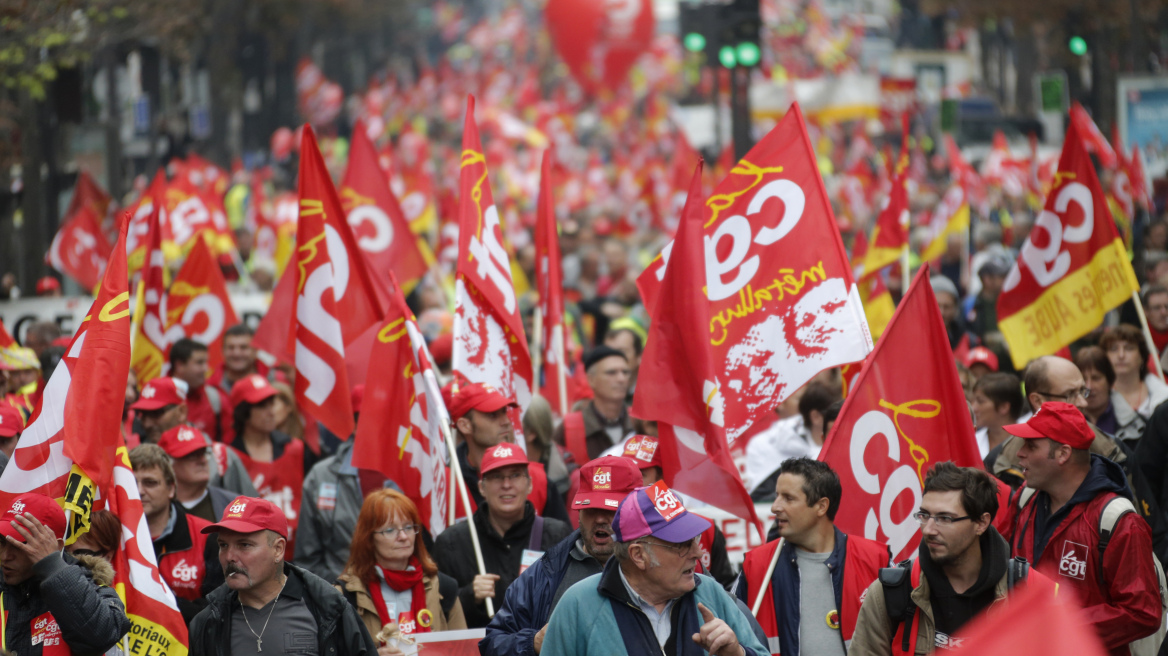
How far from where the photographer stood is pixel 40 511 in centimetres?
490

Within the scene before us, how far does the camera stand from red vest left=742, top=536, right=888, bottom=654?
5191 mm

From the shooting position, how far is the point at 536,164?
3653 cm

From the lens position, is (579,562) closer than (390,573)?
Yes

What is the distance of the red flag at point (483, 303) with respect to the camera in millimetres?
7695

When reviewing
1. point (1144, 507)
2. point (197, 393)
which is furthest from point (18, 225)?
point (1144, 507)

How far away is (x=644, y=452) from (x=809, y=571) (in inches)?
50.8

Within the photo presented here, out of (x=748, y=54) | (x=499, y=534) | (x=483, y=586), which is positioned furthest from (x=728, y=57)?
(x=483, y=586)

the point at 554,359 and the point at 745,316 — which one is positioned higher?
the point at 745,316

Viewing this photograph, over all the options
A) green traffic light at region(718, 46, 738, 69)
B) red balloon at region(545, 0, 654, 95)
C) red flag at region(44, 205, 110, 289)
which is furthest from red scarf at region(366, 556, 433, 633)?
red balloon at region(545, 0, 654, 95)

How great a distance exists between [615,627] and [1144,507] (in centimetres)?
302

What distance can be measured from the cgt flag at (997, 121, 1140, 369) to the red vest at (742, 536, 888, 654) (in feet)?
11.1

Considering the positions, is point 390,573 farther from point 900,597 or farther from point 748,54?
point 748,54

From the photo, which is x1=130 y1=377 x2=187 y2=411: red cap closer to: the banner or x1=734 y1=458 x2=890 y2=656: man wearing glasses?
the banner

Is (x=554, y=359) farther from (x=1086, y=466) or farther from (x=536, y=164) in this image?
(x=536, y=164)
